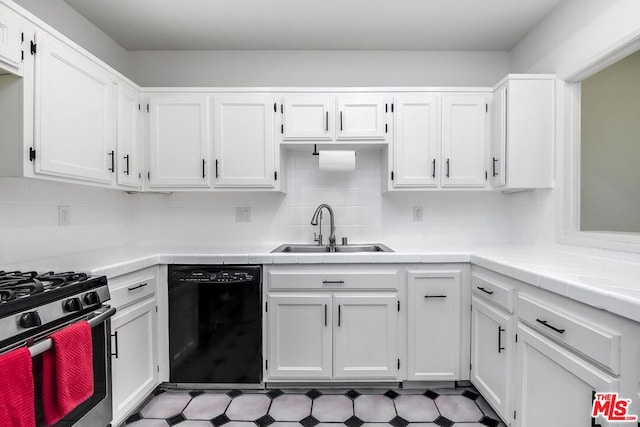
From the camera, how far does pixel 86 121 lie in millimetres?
1827

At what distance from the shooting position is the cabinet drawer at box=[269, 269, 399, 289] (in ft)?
6.92

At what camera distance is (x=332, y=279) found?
211cm

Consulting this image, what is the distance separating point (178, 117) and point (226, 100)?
15.3 inches

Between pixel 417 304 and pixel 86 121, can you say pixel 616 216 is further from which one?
pixel 86 121

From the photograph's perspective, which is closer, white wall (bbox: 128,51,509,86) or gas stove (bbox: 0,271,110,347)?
gas stove (bbox: 0,271,110,347)

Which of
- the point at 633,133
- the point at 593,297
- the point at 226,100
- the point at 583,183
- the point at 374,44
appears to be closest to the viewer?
the point at 593,297

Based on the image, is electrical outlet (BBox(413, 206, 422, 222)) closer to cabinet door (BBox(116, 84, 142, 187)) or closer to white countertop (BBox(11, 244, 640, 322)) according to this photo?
white countertop (BBox(11, 244, 640, 322))

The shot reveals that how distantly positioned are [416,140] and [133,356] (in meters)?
2.37

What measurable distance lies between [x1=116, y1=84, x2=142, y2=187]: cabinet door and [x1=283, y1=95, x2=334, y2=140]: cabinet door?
3.55 feet

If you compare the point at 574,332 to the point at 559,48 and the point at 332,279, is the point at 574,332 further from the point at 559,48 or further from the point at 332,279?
the point at 559,48

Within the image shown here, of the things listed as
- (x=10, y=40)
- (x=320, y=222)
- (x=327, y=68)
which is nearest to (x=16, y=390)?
(x=10, y=40)

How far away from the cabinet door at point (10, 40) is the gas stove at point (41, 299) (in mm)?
902

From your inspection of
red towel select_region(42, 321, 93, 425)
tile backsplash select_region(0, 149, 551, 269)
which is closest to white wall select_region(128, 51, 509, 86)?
tile backsplash select_region(0, 149, 551, 269)

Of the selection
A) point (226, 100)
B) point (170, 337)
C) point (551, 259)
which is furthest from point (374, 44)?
point (170, 337)
